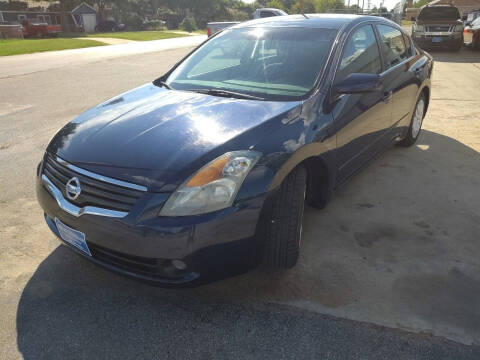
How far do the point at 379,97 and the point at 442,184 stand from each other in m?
1.19

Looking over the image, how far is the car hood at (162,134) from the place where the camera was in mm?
2180

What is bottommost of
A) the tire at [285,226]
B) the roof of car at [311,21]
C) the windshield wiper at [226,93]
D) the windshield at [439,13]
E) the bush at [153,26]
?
the bush at [153,26]

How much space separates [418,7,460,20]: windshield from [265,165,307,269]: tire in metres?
16.5

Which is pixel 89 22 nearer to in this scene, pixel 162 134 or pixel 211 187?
pixel 162 134

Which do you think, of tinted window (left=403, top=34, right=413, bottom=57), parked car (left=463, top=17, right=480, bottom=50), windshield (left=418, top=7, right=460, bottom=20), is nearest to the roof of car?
tinted window (left=403, top=34, right=413, bottom=57)

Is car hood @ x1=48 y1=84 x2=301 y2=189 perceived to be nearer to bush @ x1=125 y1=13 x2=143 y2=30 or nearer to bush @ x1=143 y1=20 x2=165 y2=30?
bush @ x1=125 y1=13 x2=143 y2=30

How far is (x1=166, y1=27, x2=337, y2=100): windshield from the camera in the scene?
2959 millimetres

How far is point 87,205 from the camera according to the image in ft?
7.16

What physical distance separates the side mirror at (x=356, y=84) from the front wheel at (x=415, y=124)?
221 centimetres

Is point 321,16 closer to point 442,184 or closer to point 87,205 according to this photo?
point 442,184

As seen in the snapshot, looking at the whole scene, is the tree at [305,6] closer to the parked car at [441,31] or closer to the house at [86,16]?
the house at [86,16]

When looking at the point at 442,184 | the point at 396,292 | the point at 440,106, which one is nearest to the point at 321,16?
the point at 442,184

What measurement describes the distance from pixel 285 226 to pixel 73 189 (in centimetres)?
121

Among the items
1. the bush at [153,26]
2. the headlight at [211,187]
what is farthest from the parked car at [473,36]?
the bush at [153,26]
